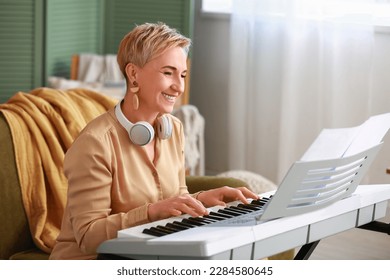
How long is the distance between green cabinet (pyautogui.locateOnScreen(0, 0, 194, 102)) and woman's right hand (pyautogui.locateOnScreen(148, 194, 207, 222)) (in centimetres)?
276

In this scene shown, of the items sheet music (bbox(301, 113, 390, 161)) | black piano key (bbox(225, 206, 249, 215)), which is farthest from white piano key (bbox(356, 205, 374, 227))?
black piano key (bbox(225, 206, 249, 215))

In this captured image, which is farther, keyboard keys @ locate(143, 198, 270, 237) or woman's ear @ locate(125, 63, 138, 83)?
woman's ear @ locate(125, 63, 138, 83)

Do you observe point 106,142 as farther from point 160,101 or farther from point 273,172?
point 273,172

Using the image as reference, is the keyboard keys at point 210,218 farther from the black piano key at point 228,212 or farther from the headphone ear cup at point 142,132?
the headphone ear cup at point 142,132

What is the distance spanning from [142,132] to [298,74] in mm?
2928

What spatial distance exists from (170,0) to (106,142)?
120 inches

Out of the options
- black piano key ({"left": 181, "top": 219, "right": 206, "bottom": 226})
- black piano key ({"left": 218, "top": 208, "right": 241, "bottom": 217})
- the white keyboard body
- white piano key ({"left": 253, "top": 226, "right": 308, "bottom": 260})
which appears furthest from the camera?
black piano key ({"left": 218, "top": 208, "right": 241, "bottom": 217})

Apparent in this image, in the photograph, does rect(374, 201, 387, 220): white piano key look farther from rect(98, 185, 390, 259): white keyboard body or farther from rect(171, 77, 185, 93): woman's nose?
rect(171, 77, 185, 93): woman's nose

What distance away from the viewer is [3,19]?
4.52 m

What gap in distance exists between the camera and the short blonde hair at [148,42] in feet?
7.12

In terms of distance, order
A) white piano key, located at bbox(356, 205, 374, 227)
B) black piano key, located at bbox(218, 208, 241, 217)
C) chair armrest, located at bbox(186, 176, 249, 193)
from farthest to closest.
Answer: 1. chair armrest, located at bbox(186, 176, 249, 193)
2. white piano key, located at bbox(356, 205, 374, 227)
3. black piano key, located at bbox(218, 208, 241, 217)

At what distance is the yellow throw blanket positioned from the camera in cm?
274

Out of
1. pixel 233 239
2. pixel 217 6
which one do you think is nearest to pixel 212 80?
pixel 217 6

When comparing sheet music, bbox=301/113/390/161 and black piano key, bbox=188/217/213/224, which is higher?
sheet music, bbox=301/113/390/161
